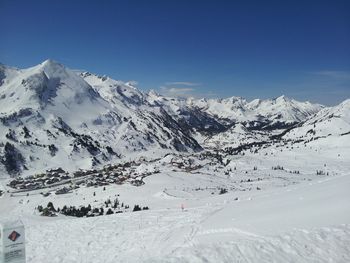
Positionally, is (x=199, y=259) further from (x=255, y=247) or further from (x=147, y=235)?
(x=147, y=235)

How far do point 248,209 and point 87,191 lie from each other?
410 ft

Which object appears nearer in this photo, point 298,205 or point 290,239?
point 290,239

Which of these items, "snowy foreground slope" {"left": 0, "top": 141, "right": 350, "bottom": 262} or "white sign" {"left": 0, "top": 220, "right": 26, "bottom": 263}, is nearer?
"white sign" {"left": 0, "top": 220, "right": 26, "bottom": 263}

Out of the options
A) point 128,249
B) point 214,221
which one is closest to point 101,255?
point 128,249

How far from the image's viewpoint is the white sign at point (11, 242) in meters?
11.0

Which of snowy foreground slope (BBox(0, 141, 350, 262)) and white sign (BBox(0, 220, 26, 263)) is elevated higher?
white sign (BBox(0, 220, 26, 263))

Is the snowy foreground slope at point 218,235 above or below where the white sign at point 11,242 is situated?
below

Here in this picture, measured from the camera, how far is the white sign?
10961 mm

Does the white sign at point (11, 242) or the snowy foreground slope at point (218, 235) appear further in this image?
the snowy foreground slope at point (218, 235)

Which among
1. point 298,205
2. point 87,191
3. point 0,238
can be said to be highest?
point 0,238

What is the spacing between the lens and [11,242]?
11.1 m

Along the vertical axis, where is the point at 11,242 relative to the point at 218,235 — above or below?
above

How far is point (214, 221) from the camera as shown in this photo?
28609 mm

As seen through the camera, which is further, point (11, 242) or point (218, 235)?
point (218, 235)
